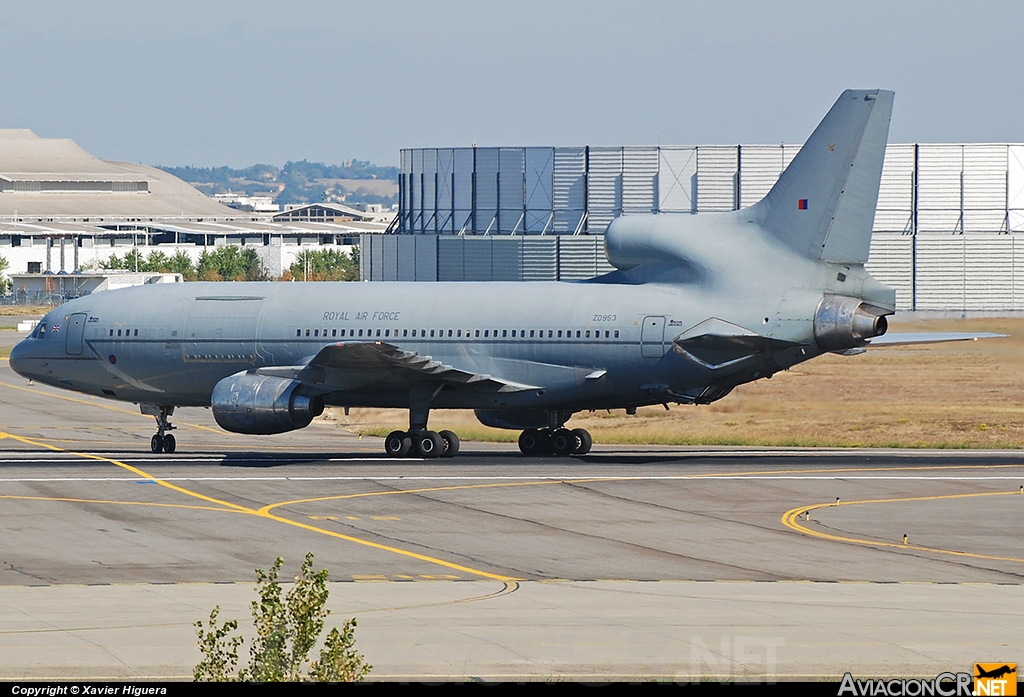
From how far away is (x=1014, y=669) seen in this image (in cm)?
1617

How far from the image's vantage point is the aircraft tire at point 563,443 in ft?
150

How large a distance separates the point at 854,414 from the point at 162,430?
24155 millimetres

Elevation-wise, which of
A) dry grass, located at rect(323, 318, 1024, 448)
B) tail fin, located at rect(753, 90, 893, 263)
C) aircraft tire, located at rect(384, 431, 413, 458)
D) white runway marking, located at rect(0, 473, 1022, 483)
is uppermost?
tail fin, located at rect(753, 90, 893, 263)

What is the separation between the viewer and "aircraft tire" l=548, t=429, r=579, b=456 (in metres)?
45.8

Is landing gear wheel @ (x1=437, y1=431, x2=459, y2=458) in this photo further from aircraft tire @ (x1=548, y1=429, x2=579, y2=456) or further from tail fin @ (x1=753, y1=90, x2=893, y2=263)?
tail fin @ (x1=753, y1=90, x2=893, y2=263)

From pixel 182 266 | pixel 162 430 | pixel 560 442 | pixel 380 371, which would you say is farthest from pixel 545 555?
pixel 182 266

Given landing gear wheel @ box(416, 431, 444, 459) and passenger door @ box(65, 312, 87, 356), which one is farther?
passenger door @ box(65, 312, 87, 356)

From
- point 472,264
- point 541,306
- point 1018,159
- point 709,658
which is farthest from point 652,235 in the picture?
point 1018,159

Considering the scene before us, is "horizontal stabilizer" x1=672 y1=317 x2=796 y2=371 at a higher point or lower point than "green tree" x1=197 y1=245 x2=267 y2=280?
lower

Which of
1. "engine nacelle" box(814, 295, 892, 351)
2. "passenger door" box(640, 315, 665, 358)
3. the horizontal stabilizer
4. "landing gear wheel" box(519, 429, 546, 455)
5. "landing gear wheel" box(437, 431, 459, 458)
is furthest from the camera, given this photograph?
"landing gear wheel" box(519, 429, 546, 455)

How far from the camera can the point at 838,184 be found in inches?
1614

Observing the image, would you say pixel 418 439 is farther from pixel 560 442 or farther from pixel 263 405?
pixel 263 405

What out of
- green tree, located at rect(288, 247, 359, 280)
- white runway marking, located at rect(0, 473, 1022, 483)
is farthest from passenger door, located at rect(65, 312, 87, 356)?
green tree, located at rect(288, 247, 359, 280)

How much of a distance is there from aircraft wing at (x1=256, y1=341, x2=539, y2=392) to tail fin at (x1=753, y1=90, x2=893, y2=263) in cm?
909
